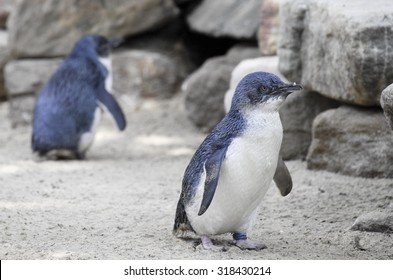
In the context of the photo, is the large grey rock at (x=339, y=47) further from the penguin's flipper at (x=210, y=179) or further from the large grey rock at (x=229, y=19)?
the large grey rock at (x=229, y=19)

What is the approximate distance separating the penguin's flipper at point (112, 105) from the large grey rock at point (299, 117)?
4.47 ft

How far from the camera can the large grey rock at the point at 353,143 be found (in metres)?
5.73

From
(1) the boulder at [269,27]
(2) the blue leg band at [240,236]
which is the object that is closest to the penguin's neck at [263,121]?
(2) the blue leg band at [240,236]

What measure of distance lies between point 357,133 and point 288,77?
26.7 inches

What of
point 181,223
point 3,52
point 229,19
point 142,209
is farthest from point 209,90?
point 181,223

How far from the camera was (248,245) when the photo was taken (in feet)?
Answer: 14.3

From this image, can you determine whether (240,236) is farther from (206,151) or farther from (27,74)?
(27,74)

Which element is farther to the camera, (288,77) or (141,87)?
(141,87)

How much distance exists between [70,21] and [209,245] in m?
4.97

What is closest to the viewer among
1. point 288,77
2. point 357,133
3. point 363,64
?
point 363,64

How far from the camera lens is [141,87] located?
8930mm

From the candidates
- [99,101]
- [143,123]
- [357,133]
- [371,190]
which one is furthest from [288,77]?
[143,123]

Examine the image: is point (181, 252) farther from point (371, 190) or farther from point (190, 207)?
point (371, 190)

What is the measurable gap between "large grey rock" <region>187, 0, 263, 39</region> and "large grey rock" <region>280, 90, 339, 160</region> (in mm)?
1784
